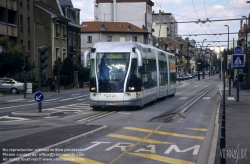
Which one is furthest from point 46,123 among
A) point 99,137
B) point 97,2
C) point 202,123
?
point 97,2

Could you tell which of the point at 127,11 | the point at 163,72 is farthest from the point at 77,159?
the point at 127,11

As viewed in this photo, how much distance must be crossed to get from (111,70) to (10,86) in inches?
1015

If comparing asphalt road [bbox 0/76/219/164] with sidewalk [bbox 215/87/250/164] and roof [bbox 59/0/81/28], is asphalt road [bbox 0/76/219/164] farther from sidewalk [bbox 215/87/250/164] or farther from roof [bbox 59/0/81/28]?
roof [bbox 59/0/81/28]

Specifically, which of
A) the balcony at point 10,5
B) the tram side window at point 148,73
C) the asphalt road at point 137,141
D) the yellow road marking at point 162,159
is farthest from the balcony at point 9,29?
the yellow road marking at point 162,159

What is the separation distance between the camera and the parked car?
49125 mm

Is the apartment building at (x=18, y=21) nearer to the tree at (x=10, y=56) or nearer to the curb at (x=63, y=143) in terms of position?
the tree at (x=10, y=56)

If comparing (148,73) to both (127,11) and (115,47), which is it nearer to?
(115,47)

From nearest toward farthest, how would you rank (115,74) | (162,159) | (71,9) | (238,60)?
(162,159) < (115,74) < (238,60) < (71,9)

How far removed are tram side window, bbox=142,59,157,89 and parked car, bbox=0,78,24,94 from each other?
838 inches

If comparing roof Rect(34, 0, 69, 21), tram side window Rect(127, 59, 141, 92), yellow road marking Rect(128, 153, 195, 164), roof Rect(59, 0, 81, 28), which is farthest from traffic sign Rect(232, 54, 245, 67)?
roof Rect(59, 0, 81, 28)

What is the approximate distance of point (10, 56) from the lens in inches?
1913

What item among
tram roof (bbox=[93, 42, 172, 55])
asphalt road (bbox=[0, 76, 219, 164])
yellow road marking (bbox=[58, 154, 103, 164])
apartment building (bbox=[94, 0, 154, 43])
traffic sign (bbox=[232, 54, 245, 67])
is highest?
apartment building (bbox=[94, 0, 154, 43])

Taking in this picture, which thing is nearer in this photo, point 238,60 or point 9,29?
point 238,60

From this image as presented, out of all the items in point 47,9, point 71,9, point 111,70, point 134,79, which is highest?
point 71,9
